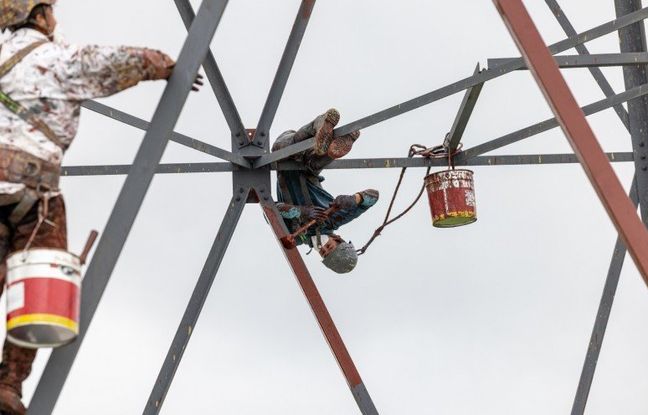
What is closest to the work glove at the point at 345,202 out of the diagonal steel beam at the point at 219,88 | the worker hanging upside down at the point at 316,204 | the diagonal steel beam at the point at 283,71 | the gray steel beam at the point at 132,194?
the worker hanging upside down at the point at 316,204

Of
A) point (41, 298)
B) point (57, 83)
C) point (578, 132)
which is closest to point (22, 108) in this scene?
point (57, 83)

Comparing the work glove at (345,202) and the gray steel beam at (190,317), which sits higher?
the work glove at (345,202)

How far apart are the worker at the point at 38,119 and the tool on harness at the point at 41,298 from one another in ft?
1.57

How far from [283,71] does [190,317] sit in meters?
2.14

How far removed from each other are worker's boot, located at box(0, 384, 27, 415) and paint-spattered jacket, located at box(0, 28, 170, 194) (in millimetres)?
1085

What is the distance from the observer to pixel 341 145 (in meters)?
14.3

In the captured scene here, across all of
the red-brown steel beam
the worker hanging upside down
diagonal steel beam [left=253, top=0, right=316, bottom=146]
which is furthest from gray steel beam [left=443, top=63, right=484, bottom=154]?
the red-brown steel beam

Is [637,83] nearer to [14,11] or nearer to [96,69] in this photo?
[96,69]

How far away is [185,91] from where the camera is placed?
32.8 ft

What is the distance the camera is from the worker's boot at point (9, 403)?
9.66 metres

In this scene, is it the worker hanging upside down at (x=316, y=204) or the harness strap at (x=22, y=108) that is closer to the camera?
the harness strap at (x=22, y=108)

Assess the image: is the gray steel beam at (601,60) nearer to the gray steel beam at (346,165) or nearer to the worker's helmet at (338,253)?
the gray steel beam at (346,165)

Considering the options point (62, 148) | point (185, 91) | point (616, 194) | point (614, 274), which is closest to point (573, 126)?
point (616, 194)

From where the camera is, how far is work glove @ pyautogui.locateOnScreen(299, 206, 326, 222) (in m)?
14.8
